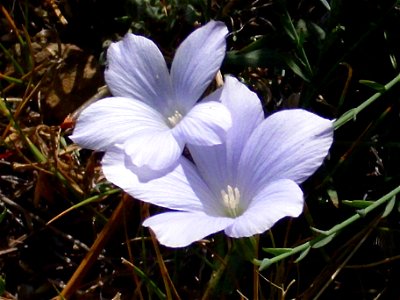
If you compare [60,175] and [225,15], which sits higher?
[225,15]

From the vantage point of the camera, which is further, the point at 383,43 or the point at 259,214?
the point at 383,43

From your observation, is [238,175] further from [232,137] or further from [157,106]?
[157,106]

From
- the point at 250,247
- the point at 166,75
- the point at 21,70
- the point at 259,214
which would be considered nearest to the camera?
the point at 259,214

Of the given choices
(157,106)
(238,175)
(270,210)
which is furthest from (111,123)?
(270,210)

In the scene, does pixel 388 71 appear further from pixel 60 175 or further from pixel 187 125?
pixel 60 175

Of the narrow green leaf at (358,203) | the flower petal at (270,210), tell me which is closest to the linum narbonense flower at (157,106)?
the flower petal at (270,210)

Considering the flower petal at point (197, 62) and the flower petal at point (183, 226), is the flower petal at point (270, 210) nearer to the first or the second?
the flower petal at point (183, 226)

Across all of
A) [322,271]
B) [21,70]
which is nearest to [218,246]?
[322,271]
